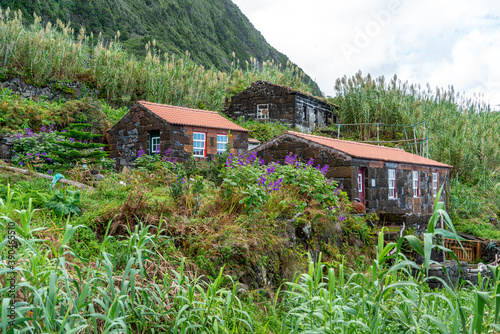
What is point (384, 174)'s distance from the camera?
15.9 metres

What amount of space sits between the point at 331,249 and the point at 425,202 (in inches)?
498

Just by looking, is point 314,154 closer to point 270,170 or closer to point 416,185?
point 270,170

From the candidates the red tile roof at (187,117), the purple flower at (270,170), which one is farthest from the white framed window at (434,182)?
the purple flower at (270,170)

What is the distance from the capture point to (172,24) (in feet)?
208

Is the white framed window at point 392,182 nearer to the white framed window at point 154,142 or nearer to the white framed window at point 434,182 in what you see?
the white framed window at point 434,182

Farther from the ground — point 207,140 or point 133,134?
point 133,134

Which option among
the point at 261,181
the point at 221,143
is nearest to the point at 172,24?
the point at 221,143

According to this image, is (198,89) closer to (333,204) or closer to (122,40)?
(333,204)

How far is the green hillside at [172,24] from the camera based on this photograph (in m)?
45.0

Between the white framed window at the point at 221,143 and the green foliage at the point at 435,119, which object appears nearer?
the white framed window at the point at 221,143

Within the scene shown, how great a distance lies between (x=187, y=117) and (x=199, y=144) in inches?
54.9

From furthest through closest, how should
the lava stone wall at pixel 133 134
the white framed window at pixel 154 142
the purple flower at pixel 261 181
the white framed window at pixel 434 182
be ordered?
the white framed window at pixel 434 182 → the white framed window at pixel 154 142 → the lava stone wall at pixel 133 134 → the purple flower at pixel 261 181

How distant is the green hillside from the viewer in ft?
148

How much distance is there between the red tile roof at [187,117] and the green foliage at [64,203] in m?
9.90
